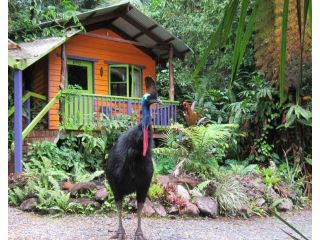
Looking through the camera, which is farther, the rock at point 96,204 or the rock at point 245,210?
the rock at point 245,210

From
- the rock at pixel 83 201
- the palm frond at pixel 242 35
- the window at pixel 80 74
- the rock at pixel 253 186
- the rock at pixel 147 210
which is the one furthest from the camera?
the window at pixel 80 74

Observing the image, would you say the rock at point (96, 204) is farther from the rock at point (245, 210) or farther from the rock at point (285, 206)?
the rock at point (285, 206)

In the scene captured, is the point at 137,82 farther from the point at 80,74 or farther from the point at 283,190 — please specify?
the point at 283,190

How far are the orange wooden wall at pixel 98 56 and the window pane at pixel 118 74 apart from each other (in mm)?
256

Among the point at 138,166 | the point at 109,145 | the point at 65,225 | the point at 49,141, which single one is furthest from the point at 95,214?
the point at 109,145

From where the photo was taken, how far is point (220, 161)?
10.8 metres

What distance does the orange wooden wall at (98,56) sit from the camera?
12.1 metres

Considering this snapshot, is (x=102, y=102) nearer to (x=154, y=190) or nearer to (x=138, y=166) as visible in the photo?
(x=154, y=190)

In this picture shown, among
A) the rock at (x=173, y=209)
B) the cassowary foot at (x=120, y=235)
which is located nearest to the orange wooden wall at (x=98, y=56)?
the rock at (x=173, y=209)

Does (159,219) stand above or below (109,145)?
below

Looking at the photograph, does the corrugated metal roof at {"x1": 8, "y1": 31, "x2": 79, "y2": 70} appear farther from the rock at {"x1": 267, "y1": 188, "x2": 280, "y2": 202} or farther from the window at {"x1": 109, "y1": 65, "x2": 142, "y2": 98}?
the rock at {"x1": 267, "y1": 188, "x2": 280, "y2": 202}

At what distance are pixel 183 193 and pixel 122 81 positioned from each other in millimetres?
7214

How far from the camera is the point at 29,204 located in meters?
6.98
